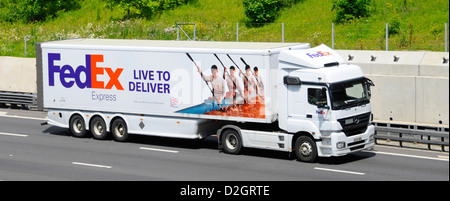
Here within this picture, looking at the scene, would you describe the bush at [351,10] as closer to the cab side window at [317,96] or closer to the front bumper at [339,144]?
the front bumper at [339,144]

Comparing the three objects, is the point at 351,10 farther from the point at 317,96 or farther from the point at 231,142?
the point at 317,96

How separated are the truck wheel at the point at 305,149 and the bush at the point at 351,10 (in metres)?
17.0

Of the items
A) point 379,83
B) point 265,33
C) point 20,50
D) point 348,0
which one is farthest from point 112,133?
point 20,50

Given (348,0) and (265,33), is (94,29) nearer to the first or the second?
(265,33)

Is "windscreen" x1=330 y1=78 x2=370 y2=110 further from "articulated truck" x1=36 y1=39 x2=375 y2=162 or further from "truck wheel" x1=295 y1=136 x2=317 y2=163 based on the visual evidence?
"truck wheel" x1=295 y1=136 x2=317 y2=163

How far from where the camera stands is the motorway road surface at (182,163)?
61.9ft

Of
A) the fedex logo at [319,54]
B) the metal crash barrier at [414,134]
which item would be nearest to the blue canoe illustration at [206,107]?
the fedex logo at [319,54]

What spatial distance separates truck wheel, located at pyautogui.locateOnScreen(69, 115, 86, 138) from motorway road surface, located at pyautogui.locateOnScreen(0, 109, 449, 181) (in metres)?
0.21

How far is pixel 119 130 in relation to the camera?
24.0 metres

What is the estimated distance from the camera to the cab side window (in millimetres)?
19688

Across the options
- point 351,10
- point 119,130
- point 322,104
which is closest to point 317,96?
point 322,104

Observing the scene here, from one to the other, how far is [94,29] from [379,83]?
23451 mm

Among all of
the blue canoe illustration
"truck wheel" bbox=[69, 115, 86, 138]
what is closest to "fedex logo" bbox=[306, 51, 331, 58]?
the blue canoe illustration

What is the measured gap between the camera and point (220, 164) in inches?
805
